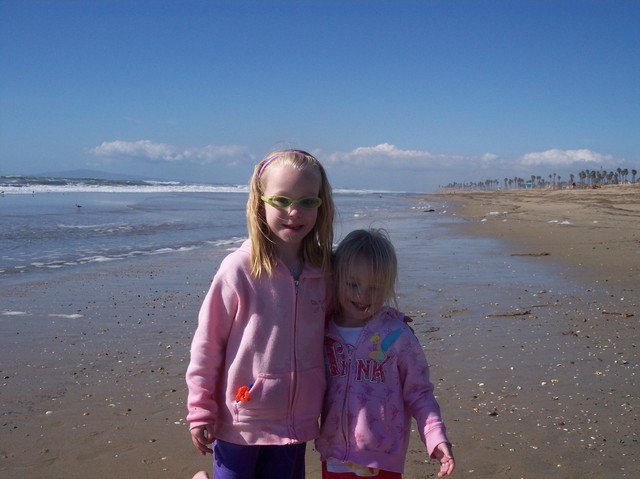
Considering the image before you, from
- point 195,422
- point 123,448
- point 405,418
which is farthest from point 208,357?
point 123,448

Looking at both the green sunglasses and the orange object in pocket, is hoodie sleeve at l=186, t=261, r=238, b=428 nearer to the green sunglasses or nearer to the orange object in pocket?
the orange object in pocket

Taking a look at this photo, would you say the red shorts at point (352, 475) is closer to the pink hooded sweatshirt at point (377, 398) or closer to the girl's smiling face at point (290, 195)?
the pink hooded sweatshirt at point (377, 398)

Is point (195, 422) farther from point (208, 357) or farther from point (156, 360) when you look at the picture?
point (156, 360)

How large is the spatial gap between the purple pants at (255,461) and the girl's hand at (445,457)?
1.72 ft

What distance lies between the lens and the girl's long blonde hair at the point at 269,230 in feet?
7.80

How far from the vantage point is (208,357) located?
2.33m

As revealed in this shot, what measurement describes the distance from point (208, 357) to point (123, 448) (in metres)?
1.60

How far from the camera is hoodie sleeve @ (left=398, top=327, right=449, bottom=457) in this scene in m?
2.30

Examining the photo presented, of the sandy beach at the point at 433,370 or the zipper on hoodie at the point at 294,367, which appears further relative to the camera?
the sandy beach at the point at 433,370

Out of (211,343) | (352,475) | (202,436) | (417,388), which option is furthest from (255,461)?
(417,388)

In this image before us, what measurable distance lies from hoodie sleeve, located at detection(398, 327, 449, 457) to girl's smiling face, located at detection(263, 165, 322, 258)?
23.5 inches

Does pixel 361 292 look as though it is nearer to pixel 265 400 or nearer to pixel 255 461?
pixel 265 400

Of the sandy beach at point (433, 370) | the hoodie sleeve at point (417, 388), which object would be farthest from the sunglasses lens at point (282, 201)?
the sandy beach at point (433, 370)

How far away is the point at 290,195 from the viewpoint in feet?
7.81
